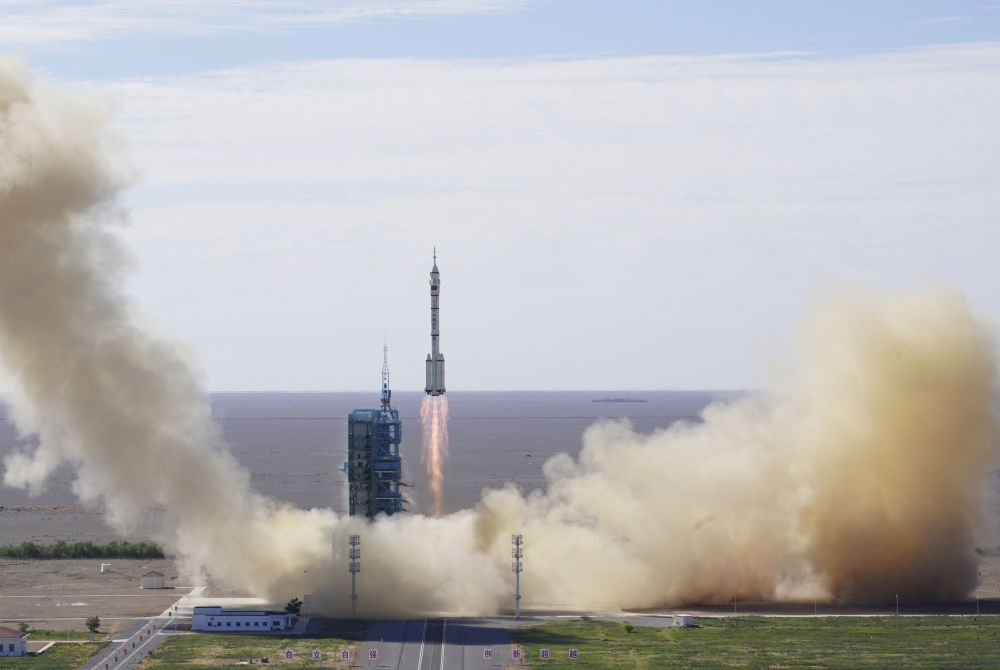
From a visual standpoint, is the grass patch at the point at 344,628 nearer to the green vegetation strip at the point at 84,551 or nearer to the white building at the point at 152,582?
the white building at the point at 152,582

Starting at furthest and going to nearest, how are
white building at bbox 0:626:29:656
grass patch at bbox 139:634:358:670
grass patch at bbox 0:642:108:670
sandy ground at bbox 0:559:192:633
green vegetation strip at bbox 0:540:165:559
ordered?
1. green vegetation strip at bbox 0:540:165:559
2. sandy ground at bbox 0:559:192:633
3. white building at bbox 0:626:29:656
4. grass patch at bbox 139:634:358:670
5. grass patch at bbox 0:642:108:670

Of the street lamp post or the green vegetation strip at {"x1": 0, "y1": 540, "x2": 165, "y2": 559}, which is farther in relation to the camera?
the green vegetation strip at {"x1": 0, "y1": 540, "x2": 165, "y2": 559}

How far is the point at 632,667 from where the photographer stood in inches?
2960

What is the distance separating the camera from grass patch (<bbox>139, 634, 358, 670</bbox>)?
7606 cm

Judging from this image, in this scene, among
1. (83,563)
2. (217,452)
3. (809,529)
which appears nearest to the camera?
(217,452)

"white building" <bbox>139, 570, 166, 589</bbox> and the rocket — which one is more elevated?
the rocket

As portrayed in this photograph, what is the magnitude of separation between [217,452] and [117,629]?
12054 mm

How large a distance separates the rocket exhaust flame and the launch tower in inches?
257

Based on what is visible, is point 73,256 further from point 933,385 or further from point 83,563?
point 933,385

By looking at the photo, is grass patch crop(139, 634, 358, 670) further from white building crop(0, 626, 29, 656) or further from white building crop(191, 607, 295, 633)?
white building crop(0, 626, 29, 656)

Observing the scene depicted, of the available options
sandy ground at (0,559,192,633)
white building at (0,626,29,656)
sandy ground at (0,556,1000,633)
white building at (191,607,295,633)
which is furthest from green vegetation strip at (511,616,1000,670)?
white building at (0,626,29,656)

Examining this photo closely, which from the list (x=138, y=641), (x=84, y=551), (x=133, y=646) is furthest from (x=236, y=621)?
(x=84, y=551)

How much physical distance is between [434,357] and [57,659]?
32809 millimetres

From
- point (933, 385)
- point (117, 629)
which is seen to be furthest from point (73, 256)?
point (933, 385)
